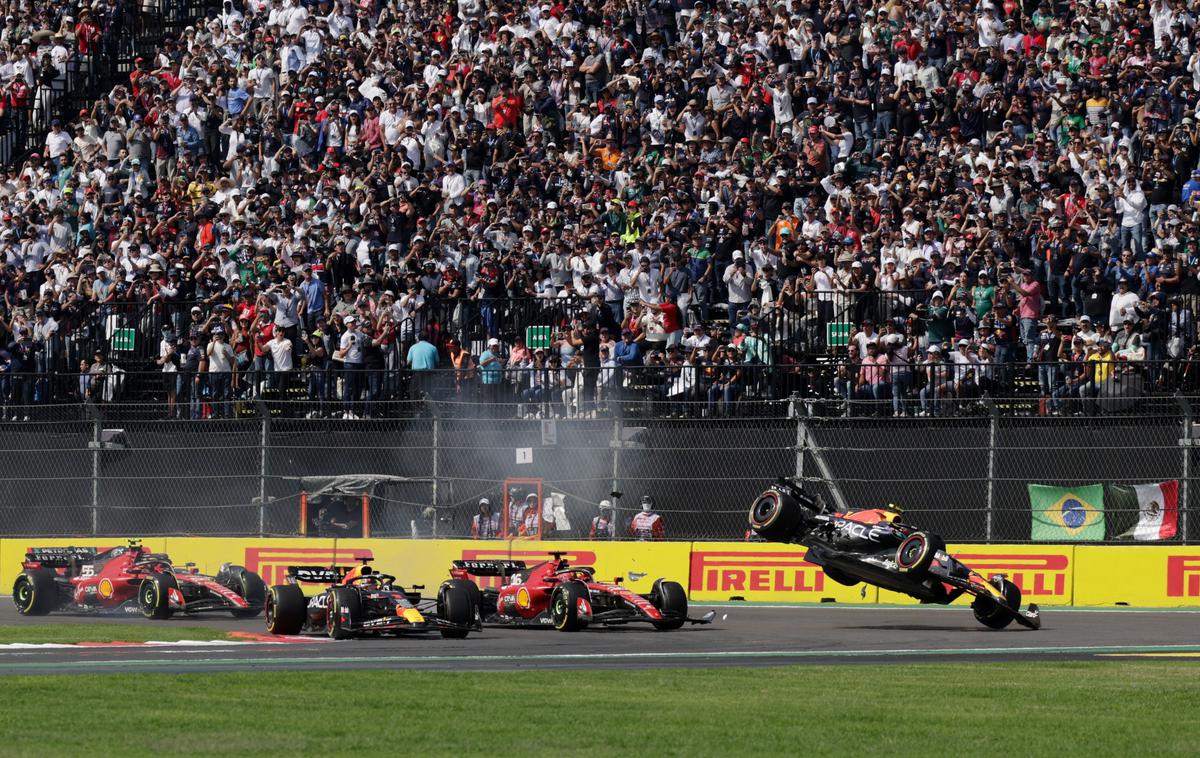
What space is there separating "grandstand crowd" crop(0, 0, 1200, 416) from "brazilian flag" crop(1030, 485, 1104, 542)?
41.8 inches

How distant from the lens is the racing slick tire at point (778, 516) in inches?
771

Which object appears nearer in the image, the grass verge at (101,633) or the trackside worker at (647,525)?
the grass verge at (101,633)

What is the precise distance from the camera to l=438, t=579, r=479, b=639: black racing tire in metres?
18.0

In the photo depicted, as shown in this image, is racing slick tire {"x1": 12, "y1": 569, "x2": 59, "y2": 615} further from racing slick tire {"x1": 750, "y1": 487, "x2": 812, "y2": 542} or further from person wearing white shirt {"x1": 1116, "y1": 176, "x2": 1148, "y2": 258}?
person wearing white shirt {"x1": 1116, "y1": 176, "x2": 1148, "y2": 258}

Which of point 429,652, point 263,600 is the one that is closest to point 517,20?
point 263,600

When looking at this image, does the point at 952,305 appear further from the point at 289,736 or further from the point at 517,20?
the point at 289,736

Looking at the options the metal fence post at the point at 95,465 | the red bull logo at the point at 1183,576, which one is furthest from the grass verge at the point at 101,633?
the red bull logo at the point at 1183,576

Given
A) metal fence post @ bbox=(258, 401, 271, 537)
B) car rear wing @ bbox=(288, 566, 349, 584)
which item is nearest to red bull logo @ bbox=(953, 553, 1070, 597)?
car rear wing @ bbox=(288, 566, 349, 584)

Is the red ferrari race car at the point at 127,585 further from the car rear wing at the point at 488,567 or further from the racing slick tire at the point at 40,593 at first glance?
the car rear wing at the point at 488,567

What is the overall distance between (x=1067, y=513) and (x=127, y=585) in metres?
9.86

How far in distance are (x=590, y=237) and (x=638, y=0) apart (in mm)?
5245

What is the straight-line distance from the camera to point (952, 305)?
25.0 metres

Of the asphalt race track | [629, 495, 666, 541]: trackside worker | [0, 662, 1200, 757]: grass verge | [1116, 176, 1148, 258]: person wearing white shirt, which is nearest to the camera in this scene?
[0, 662, 1200, 757]: grass verge

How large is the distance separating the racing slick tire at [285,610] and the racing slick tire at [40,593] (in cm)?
414
